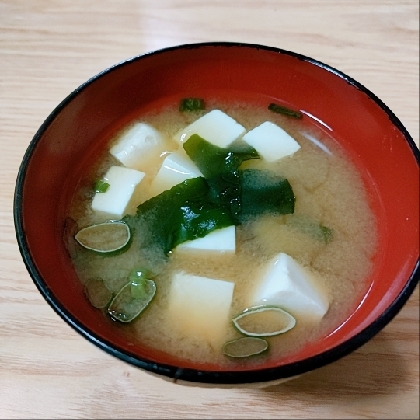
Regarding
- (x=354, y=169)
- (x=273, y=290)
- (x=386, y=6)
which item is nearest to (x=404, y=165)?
(x=354, y=169)

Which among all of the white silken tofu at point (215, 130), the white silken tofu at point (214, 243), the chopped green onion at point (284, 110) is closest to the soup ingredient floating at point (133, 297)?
A: the white silken tofu at point (214, 243)

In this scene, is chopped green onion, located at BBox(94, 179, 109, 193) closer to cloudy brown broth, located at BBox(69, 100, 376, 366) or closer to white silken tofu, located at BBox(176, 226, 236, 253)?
cloudy brown broth, located at BBox(69, 100, 376, 366)

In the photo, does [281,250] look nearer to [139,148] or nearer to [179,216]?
[179,216]

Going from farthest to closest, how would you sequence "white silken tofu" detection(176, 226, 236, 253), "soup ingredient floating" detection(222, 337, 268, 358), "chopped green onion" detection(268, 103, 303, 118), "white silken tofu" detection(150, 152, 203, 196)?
"chopped green onion" detection(268, 103, 303, 118)
"white silken tofu" detection(150, 152, 203, 196)
"white silken tofu" detection(176, 226, 236, 253)
"soup ingredient floating" detection(222, 337, 268, 358)

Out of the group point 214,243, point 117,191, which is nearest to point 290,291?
point 214,243

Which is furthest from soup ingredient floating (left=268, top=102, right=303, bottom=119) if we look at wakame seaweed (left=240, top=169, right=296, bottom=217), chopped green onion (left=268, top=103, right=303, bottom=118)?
wakame seaweed (left=240, top=169, right=296, bottom=217)

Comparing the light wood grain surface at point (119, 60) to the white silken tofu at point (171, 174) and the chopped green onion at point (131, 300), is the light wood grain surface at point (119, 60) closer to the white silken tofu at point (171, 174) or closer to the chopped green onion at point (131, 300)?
the chopped green onion at point (131, 300)
